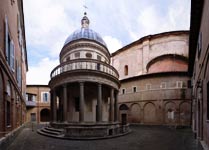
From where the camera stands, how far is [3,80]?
957 cm

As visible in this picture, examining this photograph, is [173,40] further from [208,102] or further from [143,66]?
→ [208,102]

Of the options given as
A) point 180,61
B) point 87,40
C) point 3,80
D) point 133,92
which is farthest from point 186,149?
point 180,61

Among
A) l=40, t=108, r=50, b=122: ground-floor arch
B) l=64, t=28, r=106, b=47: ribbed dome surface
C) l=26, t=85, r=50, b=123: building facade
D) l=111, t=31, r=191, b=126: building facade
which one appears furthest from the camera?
l=40, t=108, r=50, b=122: ground-floor arch

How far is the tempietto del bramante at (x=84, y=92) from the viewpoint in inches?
608

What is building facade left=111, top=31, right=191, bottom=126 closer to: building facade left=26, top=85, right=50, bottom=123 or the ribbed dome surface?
the ribbed dome surface

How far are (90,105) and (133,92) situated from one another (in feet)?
38.1

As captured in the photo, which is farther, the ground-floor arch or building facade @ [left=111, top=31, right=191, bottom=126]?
the ground-floor arch

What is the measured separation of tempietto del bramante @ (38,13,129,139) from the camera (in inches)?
608

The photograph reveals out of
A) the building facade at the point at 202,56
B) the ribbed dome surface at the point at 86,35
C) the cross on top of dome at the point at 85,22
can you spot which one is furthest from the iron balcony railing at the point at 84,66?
the cross on top of dome at the point at 85,22

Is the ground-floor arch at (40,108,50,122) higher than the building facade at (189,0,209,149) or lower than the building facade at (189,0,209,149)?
lower

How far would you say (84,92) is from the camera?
19203 mm

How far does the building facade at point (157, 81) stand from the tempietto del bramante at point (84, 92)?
8.50 metres

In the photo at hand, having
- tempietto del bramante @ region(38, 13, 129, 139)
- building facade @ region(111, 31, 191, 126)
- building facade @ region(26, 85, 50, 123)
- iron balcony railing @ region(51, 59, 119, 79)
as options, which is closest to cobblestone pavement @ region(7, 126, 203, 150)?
tempietto del bramante @ region(38, 13, 129, 139)

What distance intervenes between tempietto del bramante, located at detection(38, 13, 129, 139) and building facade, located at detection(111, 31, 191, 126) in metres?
8.50
